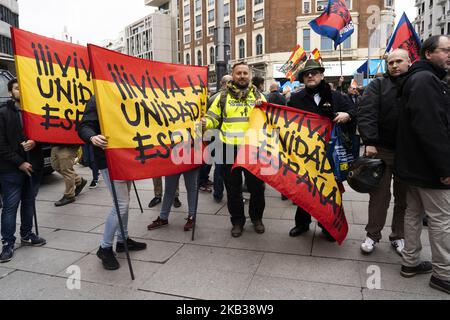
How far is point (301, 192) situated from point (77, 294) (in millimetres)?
2312

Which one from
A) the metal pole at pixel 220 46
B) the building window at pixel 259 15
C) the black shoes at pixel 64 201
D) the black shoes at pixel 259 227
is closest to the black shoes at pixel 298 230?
the black shoes at pixel 259 227

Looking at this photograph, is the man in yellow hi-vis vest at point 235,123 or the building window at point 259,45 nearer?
the man in yellow hi-vis vest at point 235,123

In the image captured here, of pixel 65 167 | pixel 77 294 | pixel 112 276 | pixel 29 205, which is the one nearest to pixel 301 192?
pixel 112 276

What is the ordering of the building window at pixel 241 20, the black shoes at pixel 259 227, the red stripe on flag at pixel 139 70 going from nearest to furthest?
the red stripe on flag at pixel 139 70 < the black shoes at pixel 259 227 < the building window at pixel 241 20

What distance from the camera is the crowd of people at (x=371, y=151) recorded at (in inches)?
113

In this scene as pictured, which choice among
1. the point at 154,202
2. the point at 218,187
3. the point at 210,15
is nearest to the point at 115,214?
the point at 154,202

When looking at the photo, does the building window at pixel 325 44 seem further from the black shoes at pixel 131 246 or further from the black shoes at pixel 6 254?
the black shoes at pixel 6 254

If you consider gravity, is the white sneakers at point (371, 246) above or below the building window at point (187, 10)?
below

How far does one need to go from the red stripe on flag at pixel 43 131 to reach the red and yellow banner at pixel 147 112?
131 cm

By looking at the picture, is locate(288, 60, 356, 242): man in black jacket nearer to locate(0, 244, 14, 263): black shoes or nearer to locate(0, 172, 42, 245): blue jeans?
locate(0, 172, 42, 245): blue jeans

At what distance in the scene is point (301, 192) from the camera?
3.63 metres

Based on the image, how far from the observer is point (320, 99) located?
4.07 meters

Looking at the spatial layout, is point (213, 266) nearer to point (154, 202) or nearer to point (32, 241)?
point (32, 241)

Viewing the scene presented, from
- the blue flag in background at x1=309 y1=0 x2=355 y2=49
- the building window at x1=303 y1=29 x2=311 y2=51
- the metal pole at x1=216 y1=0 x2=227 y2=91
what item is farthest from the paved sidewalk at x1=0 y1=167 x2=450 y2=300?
the building window at x1=303 y1=29 x2=311 y2=51
